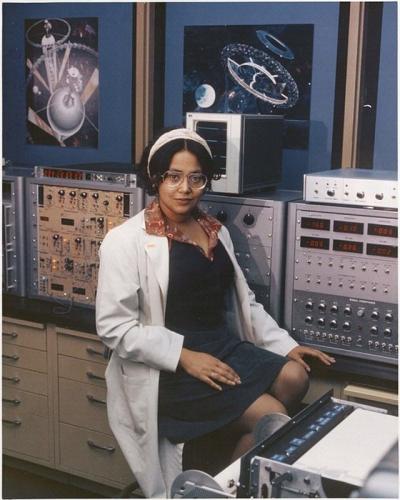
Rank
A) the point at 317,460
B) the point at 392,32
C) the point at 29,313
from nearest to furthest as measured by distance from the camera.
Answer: the point at 317,460 → the point at 392,32 → the point at 29,313

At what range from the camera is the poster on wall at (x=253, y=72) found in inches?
119

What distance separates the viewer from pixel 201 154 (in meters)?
2.34

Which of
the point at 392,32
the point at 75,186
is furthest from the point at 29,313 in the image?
the point at 392,32

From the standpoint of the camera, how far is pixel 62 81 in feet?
11.9

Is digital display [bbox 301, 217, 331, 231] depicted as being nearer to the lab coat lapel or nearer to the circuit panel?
the lab coat lapel

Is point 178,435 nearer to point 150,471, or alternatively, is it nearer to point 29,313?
point 150,471

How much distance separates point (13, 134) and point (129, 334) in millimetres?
1920

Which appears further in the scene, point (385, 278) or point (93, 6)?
point (93, 6)

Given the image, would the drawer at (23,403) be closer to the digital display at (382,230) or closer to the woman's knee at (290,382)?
the woman's knee at (290,382)

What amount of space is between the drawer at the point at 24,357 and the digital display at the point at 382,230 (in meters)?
1.43

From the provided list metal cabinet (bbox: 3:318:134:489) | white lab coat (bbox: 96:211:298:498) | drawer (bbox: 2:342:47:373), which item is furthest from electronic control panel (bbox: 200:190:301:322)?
drawer (bbox: 2:342:47:373)

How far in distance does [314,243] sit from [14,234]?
4.37 feet

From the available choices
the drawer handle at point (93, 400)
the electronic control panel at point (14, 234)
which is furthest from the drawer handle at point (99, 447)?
the electronic control panel at point (14, 234)

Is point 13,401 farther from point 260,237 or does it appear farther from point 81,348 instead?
point 260,237
